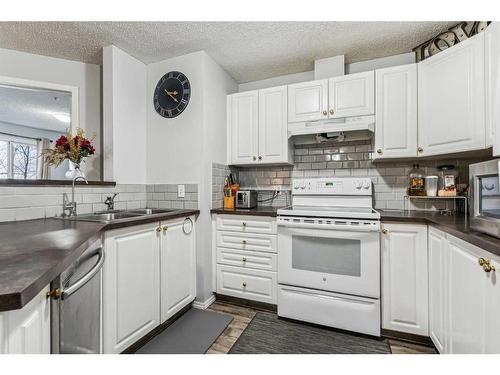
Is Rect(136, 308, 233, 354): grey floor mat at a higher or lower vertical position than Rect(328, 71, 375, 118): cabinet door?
lower

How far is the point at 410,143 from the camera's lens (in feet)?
6.60

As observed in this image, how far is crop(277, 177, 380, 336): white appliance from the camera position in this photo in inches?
70.4

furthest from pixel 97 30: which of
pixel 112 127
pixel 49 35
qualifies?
pixel 112 127

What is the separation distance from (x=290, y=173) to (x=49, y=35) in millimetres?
2519

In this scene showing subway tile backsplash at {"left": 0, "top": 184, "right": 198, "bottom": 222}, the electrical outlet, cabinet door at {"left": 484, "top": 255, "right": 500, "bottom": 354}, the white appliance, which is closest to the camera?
cabinet door at {"left": 484, "top": 255, "right": 500, "bottom": 354}

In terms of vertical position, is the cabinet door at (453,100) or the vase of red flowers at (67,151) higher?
the cabinet door at (453,100)

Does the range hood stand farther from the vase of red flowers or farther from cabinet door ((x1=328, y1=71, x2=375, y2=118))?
the vase of red flowers

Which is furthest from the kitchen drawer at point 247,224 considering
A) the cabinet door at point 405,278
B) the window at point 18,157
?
the window at point 18,157

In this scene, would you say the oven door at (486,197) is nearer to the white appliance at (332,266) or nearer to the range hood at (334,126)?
the white appliance at (332,266)

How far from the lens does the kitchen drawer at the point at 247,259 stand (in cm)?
216

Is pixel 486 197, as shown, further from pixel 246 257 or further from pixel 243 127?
pixel 243 127

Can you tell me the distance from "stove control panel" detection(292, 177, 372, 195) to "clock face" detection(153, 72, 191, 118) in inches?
53.9

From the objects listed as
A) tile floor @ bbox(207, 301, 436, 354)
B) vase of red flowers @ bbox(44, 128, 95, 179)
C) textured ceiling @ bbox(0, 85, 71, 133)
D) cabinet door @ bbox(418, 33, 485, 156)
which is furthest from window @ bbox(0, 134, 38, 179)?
cabinet door @ bbox(418, 33, 485, 156)

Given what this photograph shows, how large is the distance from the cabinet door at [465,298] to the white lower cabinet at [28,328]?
1625 millimetres
